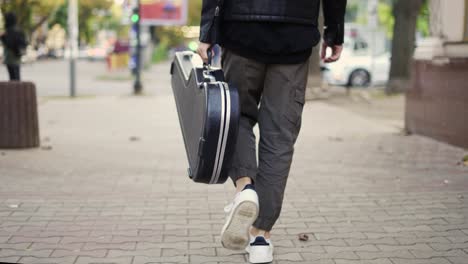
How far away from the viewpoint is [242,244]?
141 inches

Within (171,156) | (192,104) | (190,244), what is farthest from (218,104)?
(171,156)

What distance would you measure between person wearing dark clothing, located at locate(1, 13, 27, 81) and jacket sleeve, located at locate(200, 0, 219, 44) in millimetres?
12544

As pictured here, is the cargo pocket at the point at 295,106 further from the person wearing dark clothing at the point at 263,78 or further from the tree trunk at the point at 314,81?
the tree trunk at the point at 314,81

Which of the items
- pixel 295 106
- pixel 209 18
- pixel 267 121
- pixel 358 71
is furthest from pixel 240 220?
pixel 358 71

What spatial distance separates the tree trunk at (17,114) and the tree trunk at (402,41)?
13.2 metres

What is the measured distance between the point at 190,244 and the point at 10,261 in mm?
1084

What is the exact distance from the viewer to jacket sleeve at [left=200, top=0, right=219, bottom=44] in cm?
364

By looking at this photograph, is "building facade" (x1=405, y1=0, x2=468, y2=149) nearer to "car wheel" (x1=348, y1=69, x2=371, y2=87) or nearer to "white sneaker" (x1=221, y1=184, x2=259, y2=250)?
"white sneaker" (x1=221, y1=184, x2=259, y2=250)

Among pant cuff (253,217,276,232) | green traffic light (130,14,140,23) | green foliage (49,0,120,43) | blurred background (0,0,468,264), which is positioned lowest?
green foliage (49,0,120,43)

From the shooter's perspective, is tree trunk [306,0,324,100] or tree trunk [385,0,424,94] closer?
tree trunk [306,0,324,100]

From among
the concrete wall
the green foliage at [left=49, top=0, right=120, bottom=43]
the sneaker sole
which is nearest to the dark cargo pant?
the sneaker sole

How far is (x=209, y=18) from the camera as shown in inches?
144

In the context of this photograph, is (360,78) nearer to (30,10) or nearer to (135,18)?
(135,18)

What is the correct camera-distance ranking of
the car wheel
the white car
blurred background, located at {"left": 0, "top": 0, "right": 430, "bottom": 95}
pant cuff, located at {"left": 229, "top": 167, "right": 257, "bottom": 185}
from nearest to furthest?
pant cuff, located at {"left": 229, "top": 167, "right": 257, "bottom": 185}, blurred background, located at {"left": 0, "top": 0, "right": 430, "bottom": 95}, the white car, the car wheel
